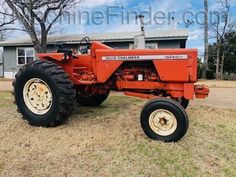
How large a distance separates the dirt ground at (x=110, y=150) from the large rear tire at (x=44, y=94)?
0.73 ft

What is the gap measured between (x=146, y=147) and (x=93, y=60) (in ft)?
6.78

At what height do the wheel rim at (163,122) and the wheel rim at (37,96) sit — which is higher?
the wheel rim at (37,96)

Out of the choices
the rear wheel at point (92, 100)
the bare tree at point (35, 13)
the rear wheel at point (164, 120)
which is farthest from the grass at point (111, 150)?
the bare tree at point (35, 13)

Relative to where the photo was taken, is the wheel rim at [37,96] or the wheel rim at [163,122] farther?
the wheel rim at [37,96]

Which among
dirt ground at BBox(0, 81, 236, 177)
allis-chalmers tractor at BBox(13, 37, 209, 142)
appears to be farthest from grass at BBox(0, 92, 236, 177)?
allis-chalmers tractor at BBox(13, 37, 209, 142)

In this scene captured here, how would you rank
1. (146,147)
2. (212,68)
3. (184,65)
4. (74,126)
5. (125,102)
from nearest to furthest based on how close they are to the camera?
(146,147) → (184,65) → (74,126) → (125,102) → (212,68)

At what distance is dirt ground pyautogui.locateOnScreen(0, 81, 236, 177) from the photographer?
489 cm

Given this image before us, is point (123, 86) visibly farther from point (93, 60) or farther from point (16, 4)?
point (16, 4)

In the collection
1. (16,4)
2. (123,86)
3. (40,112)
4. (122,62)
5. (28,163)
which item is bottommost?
(28,163)

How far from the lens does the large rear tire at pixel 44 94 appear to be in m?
6.24

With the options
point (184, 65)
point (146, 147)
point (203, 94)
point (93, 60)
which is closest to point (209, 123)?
point (203, 94)

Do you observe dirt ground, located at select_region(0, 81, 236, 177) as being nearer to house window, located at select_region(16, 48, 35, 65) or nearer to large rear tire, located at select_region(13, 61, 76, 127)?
large rear tire, located at select_region(13, 61, 76, 127)

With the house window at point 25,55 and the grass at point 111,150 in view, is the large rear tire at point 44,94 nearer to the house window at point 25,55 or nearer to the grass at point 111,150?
the grass at point 111,150

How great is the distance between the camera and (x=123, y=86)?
6672mm
